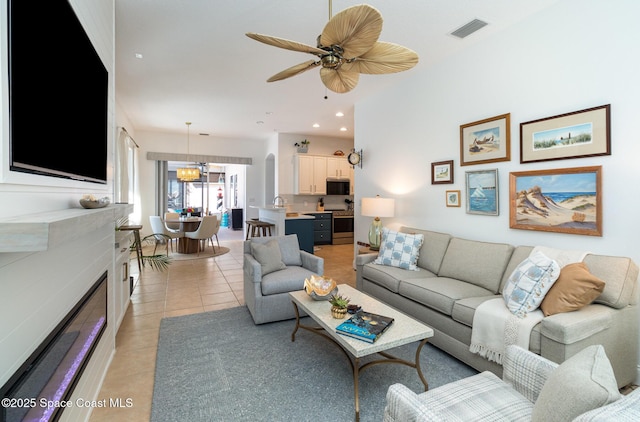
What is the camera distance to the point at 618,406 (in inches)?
31.6

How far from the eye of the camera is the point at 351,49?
6.12 feet

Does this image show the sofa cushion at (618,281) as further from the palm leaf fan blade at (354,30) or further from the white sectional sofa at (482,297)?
the palm leaf fan blade at (354,30)

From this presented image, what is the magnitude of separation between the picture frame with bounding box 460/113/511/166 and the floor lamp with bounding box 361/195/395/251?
113 cm

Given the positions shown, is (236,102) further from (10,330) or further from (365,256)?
(10,330)

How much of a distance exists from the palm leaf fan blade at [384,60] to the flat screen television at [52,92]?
1563 mm

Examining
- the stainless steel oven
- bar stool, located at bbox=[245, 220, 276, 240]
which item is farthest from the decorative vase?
the stainless steel oven

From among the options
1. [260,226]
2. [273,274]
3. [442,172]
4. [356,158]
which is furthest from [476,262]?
[260,226]

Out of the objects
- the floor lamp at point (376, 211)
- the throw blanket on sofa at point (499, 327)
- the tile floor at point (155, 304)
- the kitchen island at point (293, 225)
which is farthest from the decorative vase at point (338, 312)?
the kitchen island at point (293, 225)

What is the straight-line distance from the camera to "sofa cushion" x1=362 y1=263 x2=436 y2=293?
3.18 metres

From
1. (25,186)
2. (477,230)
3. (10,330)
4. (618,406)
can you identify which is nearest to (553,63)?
(477,230)

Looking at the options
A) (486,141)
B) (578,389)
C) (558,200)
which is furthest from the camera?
(486,141)

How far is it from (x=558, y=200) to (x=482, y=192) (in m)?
0.74

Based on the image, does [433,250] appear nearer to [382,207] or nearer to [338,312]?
[382,207]

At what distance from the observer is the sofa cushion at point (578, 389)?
0.88m
